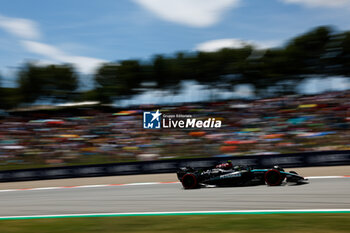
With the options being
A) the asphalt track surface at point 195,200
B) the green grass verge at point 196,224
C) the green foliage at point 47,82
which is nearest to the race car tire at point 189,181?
the asphalt track surface at point 195,200

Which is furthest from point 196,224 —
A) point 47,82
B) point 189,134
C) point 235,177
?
point 47,82

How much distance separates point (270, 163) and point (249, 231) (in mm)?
8267

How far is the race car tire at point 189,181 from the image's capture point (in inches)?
406

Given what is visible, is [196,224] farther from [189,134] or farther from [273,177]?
[189,134]

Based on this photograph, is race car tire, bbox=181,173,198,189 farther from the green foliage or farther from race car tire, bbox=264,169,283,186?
the green foliage

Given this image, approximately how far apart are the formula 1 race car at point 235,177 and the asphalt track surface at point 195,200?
0.58 feet

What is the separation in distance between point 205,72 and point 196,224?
19944 mm

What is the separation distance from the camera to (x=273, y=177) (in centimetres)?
920

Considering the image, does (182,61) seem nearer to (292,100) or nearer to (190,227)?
(292,100)

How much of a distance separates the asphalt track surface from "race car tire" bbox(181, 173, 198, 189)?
287mm

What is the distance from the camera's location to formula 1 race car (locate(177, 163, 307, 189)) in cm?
917

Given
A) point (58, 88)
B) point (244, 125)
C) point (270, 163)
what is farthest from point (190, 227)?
point (58, 88)

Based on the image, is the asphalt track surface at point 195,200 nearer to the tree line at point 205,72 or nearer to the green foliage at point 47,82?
the tree line at point 205,72

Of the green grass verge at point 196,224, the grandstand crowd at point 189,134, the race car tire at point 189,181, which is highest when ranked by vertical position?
the grandstand crowd at point 189,134
